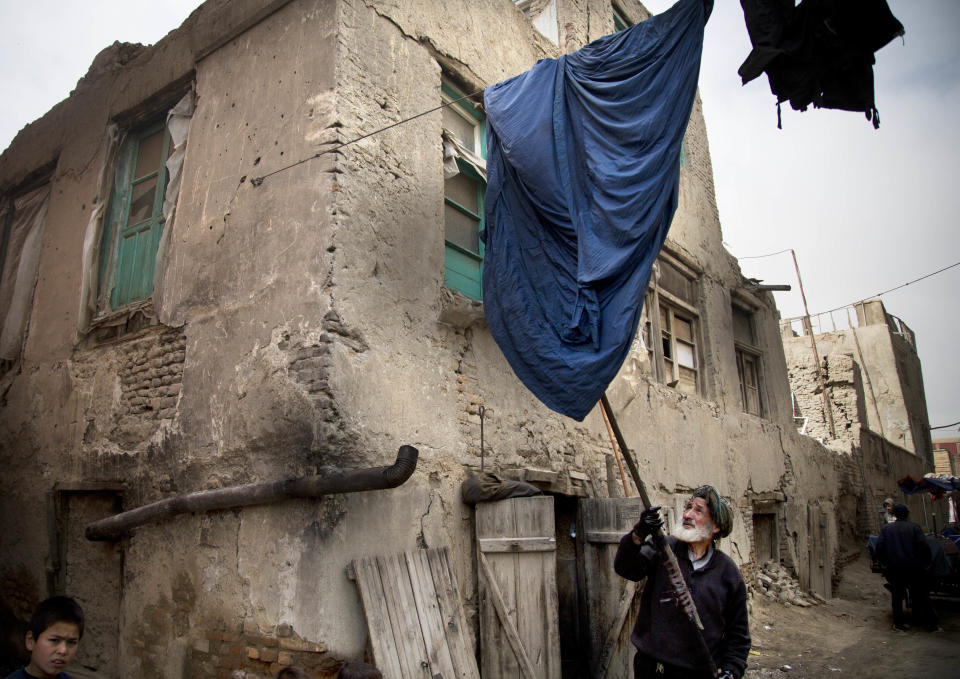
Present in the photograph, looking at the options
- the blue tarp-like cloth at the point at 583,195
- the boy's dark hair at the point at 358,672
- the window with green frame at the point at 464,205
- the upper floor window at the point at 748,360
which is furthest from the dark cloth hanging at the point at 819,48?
the upper floor window at the point at 748,360

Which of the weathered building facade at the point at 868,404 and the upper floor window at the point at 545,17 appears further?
the weathered building facade at the point at 868,404

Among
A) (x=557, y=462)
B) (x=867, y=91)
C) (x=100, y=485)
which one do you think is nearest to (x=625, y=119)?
(x=867, y=91)

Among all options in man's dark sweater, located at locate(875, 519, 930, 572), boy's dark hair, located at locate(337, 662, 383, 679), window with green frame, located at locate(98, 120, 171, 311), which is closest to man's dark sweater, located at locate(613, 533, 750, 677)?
boy's dark hair, located at locate(337, 662, 383, 679)

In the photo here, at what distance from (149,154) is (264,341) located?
3322 millimetres

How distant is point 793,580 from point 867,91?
8354 mm

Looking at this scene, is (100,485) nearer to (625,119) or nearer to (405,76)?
(405,76)

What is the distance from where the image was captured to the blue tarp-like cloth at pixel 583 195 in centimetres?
458

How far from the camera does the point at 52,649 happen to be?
2.49 meters

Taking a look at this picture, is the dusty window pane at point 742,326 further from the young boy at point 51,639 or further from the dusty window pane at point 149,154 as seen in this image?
the young boy at point 51,639

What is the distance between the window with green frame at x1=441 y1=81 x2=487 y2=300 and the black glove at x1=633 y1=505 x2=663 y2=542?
10.1 ft

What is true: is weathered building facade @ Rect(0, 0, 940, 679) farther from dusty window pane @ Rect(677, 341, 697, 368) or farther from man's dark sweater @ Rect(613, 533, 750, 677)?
man's dark sweater @ Rect(613, 533, 750, 677)

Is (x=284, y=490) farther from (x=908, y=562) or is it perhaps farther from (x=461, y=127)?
(x=908, y=562)

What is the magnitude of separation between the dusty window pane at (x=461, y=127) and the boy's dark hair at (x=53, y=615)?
4.80 meters

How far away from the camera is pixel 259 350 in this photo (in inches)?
183
